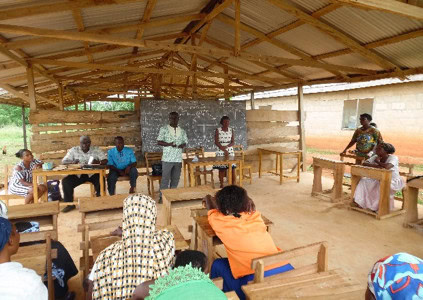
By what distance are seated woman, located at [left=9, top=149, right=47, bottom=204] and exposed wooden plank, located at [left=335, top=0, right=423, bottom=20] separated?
16.6 feet

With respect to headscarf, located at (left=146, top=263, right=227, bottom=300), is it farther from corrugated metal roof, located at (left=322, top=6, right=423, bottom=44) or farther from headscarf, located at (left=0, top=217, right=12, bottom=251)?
corrugated metal roof, located at (left=322, top=6, right=423, bottom=44)

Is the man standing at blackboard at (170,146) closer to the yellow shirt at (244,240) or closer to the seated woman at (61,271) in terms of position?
the seated woman at (61,271)

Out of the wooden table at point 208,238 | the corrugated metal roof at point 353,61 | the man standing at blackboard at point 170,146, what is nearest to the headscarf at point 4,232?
the wooden table at point 208,238

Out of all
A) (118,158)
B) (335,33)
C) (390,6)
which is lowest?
(118,158)

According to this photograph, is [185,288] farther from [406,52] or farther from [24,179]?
[406,52]

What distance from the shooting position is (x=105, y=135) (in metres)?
6.83

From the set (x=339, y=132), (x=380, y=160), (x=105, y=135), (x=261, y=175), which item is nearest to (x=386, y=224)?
(x=380, y=160)

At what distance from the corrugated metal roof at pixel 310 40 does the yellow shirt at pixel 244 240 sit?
14.3 ft

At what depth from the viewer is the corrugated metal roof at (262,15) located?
4.95 meters

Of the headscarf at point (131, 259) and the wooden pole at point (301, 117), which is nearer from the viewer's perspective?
the headscarf at point (131, 259)

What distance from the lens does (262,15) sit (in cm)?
528

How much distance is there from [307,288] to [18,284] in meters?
1.43

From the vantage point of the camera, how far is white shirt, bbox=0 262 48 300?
1.15m

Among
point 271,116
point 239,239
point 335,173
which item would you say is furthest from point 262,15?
point 239,239
